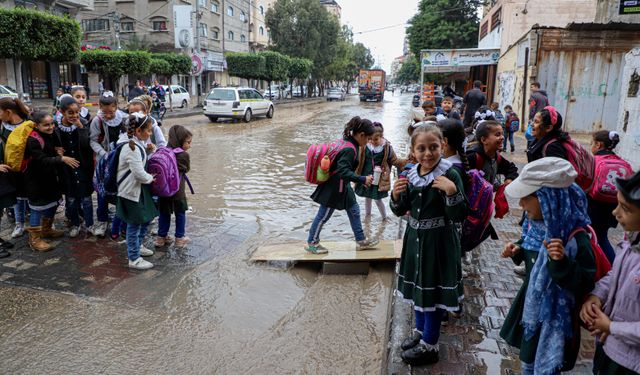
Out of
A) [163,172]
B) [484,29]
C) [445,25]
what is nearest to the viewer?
[163,172]

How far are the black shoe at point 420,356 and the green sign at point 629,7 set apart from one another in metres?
16.1

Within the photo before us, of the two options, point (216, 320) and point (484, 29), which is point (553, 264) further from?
point (484, 29)

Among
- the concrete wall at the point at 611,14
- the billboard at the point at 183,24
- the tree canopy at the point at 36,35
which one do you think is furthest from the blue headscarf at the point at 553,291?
the billboard at the point at 183,24

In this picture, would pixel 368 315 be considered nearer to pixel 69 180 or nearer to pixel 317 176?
pixel 317 176

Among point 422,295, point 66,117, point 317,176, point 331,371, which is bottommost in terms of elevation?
point 331,371

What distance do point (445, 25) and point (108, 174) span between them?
1480 inches

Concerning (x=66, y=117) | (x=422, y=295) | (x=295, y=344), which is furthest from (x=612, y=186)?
(x=66, y=117)

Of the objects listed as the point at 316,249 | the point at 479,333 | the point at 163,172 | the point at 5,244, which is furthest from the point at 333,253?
the point at 5,244

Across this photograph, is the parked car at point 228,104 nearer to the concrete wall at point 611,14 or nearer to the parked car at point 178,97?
the parked car at point 178,97

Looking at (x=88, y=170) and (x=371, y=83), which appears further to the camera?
(x=371, y=83)

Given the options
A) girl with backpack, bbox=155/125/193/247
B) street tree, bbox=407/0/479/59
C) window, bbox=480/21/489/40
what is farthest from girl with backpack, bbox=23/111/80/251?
street tree, bbox=407/0/479/59

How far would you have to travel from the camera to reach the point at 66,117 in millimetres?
5621

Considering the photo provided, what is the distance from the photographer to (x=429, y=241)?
3.14m

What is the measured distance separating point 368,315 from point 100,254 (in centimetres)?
325
